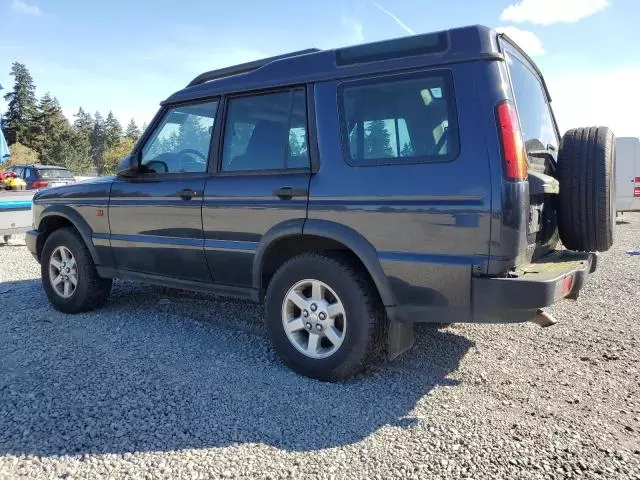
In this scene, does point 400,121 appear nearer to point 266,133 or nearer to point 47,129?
point 266,133

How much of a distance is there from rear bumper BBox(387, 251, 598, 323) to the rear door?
40.4 inches

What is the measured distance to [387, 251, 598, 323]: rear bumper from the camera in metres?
2.75

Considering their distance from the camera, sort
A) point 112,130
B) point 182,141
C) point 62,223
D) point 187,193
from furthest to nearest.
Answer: point 112,130
point 62,223
point 182,141
point 187,193

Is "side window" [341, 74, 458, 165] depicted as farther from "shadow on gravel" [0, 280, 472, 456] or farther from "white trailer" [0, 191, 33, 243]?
"white trailer" [0, 191, 33, 243]

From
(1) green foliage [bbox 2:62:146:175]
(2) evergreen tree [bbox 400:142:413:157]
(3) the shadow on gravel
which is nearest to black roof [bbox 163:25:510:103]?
(2) evergreen tree [bbox 400:142:413:157]

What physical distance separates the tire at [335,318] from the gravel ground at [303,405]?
137 mm

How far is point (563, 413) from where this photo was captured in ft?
9.62

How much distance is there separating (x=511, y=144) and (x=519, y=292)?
2.62 feet

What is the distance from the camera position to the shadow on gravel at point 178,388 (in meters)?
2.70

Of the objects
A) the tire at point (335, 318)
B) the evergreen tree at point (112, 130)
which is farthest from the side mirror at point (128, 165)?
the evergreen tree at point (112, 130)

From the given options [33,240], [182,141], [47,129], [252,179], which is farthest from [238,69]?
[47,129]

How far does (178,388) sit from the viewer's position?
3246mm

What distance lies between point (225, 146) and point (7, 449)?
2396 millimetres

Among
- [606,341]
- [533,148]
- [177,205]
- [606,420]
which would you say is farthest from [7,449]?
[606,341]
